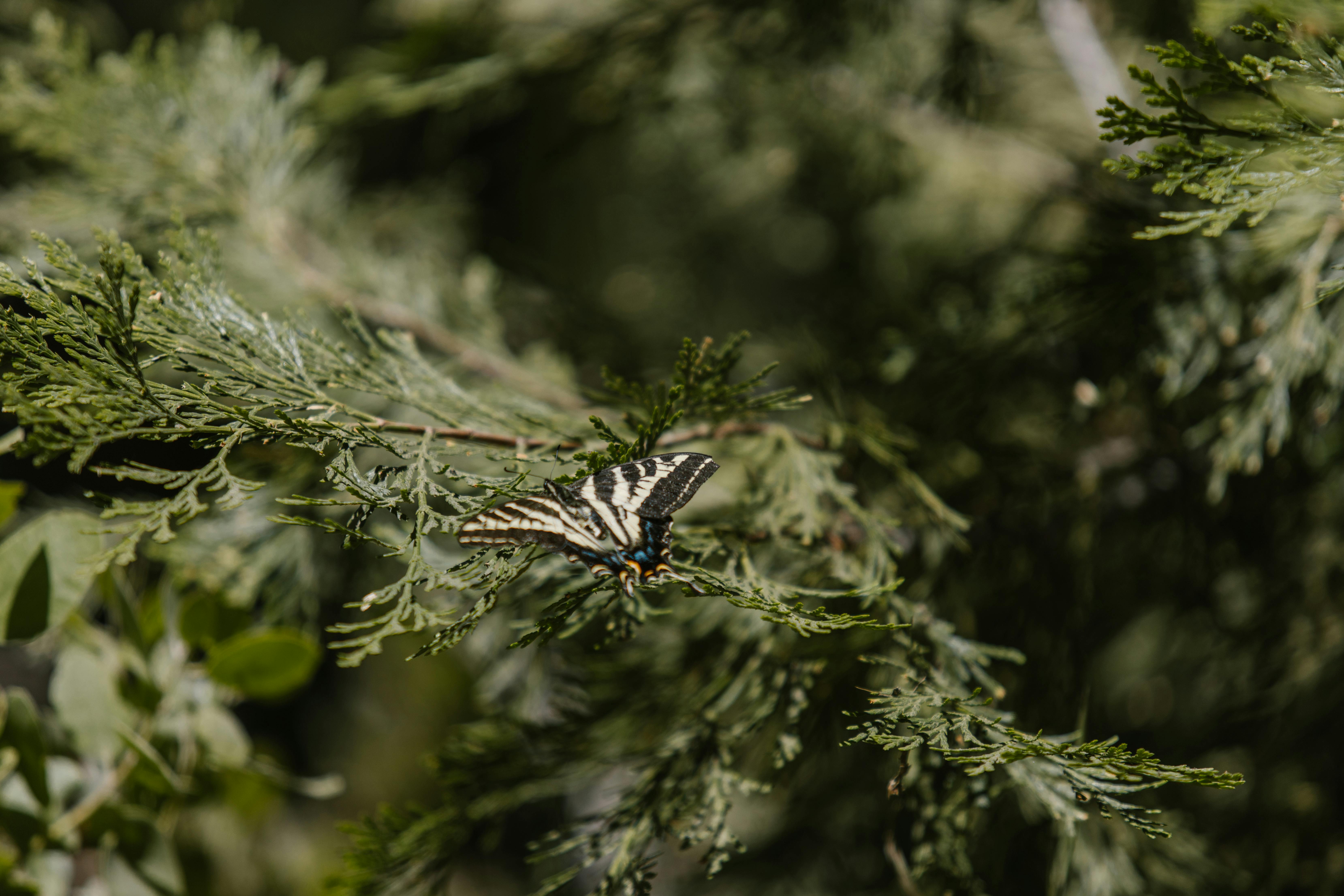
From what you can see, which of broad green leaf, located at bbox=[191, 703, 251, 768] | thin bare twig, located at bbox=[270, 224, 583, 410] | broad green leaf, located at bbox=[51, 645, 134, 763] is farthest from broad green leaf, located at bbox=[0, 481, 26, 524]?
thin bare twig, located at bbox=[270, 224, 583, 410]

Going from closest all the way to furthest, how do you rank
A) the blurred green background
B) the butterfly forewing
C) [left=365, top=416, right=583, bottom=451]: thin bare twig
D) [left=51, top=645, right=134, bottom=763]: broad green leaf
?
the butterfly forewing < [left=365, top=416, right=583, bottom=451]: thin bare twig < [left=51, top=645, right=134, bottom=763]: broad green leaf < the blurred green background

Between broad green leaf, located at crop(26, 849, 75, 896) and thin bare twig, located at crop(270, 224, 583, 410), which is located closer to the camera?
broad green leaf, located at crop(26, 849, 75, 896)

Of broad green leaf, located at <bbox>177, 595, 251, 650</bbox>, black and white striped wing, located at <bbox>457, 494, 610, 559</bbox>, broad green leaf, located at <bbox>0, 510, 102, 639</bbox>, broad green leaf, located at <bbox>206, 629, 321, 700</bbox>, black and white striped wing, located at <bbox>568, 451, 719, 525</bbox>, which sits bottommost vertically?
broad green leaf, located at <bbox>206, 629, 321, 700</bbox>

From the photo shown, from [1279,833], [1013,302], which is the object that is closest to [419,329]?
[1013,302]

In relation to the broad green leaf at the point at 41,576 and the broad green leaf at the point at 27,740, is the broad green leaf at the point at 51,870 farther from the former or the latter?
the broad green leaf at the point at 41,576

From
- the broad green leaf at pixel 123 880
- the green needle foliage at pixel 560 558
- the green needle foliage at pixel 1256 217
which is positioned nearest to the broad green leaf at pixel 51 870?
the broad green leaf at pixel 123 880

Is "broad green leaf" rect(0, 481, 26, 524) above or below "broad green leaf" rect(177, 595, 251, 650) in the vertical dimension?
above

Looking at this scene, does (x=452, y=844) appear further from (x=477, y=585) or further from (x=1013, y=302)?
(x=1013, y=302)

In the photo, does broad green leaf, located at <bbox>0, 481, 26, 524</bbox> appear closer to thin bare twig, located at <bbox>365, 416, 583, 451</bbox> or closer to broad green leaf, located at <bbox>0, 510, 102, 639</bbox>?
broad green leaf, located at <bbox>0, 510, 102, 639</bbox>
